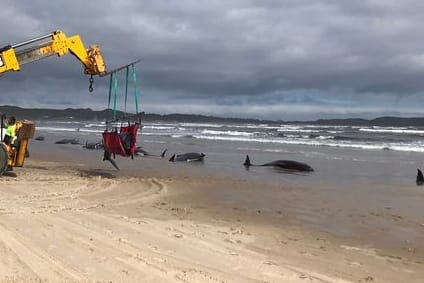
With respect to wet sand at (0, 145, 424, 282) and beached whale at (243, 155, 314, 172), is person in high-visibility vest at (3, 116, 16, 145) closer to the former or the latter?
wet sand at (0, 145, 424, 282)

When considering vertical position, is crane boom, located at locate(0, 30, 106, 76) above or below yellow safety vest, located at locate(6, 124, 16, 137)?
above

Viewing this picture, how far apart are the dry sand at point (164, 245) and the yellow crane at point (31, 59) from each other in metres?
2.64

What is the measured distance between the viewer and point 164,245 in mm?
6824

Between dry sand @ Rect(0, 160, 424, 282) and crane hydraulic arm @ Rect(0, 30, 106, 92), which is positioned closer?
dry sand @ Rect(0, 160, 424, 282)

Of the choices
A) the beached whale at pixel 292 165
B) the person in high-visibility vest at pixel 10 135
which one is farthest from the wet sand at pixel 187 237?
the beached whale at pixel 292 165

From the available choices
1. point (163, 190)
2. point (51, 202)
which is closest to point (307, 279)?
point (51, 202)

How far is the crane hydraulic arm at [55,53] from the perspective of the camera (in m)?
13.9

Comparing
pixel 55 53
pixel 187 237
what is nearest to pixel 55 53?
pixel 55 53

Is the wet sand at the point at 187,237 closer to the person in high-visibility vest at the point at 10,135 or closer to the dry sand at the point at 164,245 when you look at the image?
the dry sand at the point at 164,245

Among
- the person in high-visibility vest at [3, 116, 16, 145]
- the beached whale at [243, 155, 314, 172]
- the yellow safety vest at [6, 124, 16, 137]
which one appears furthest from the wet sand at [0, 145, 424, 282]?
the beached whale at [243, 155, 314, 172]

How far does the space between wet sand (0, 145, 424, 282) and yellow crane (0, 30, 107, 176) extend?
70 cm

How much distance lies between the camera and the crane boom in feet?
45.5

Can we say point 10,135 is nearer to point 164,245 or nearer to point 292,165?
point 164,245

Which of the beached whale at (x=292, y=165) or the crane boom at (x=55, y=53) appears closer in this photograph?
the crane boom at (x=55, y=53)
